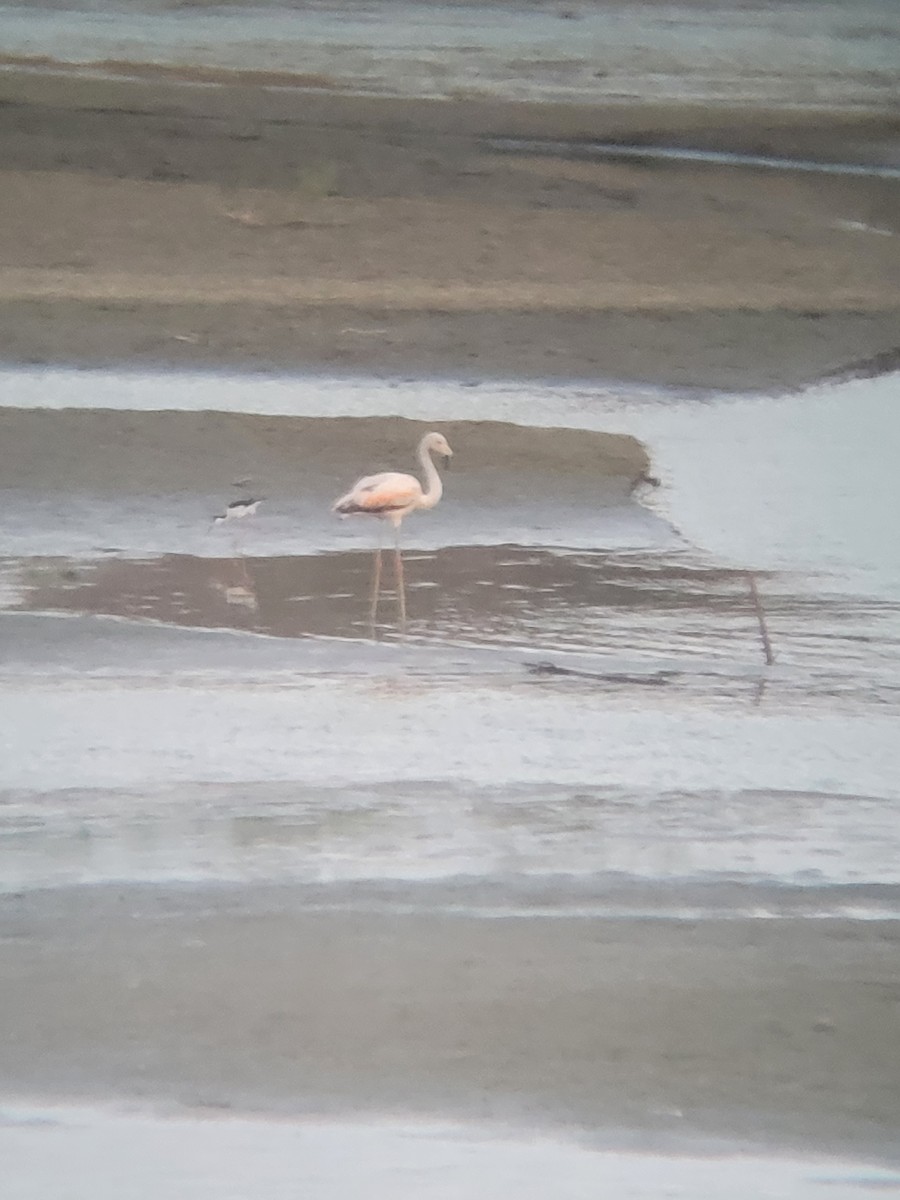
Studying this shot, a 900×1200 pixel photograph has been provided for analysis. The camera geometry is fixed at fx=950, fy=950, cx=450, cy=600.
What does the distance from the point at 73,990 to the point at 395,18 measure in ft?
3.36

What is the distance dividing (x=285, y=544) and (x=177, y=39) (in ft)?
1.68

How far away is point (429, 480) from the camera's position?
0.94 metres

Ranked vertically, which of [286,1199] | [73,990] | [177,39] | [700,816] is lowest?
[286,1199]

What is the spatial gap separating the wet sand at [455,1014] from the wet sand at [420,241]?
1.85ft

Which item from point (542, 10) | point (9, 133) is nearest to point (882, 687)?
point (542, 10)

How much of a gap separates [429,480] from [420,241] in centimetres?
24

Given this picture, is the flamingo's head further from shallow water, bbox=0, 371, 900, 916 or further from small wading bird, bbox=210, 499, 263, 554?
small wading bird, bbox=210, 499, 263, 554

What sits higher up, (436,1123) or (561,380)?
(561,380)

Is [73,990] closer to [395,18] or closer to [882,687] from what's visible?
[882,687]

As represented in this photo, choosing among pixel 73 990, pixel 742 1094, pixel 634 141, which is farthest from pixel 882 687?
pixel 73 990

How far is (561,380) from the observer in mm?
960

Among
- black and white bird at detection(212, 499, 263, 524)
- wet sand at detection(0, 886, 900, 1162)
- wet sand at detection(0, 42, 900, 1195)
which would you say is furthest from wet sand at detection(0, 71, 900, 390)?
wet sand at detection(0, 886, 900, 1162)

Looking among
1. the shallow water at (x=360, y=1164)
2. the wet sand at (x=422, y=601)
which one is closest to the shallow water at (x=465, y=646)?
the wet sand at (x=422, y=601)

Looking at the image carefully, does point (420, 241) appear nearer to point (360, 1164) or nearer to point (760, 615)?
point (760, 615)
